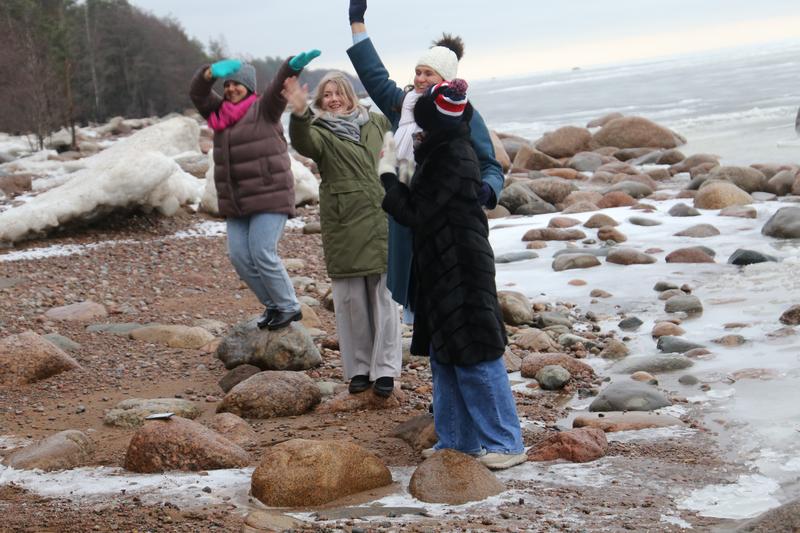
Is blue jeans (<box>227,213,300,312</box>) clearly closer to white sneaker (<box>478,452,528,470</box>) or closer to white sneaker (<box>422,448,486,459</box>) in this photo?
white sneaker (<box>422,448,486,459</box>)

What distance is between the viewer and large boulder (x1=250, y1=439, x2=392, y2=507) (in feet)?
15.3

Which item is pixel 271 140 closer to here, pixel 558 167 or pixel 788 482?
pixel 788 482

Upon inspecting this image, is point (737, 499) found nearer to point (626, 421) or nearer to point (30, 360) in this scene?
point (626, 421)

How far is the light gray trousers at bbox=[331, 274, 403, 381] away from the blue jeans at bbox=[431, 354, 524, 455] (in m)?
0.97

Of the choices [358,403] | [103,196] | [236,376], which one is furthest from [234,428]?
[103,196]

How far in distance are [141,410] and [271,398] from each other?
29.5 inches

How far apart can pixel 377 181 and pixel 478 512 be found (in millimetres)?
2428

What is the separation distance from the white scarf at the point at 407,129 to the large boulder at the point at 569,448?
5.16 feet

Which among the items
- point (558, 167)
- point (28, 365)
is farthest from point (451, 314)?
point (558, 167)

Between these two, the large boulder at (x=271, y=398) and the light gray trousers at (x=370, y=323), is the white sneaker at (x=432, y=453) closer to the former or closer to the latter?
the light gray trousers at (x=370, y=323)

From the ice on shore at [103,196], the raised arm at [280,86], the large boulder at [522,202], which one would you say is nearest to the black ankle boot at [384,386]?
the raised arm at [280,86]

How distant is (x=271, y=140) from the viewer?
23.1ft

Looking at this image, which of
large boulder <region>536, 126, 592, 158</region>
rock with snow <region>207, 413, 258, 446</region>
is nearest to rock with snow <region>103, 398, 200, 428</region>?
rock with snow <region>207, 413, 258, 446</region>

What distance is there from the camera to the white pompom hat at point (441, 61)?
5.36 meters
